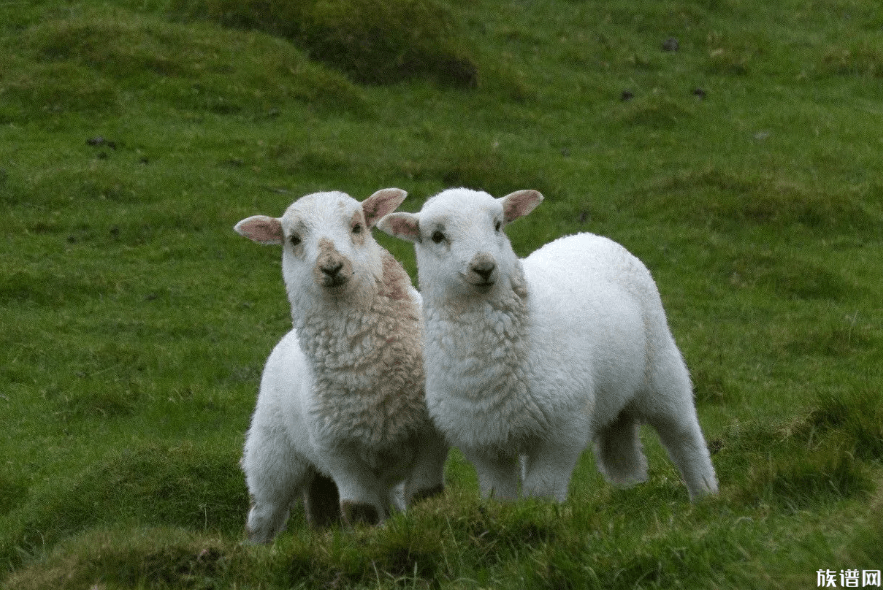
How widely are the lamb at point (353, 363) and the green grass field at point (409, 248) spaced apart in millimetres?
837

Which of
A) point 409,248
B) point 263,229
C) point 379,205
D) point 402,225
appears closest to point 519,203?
point 402,225

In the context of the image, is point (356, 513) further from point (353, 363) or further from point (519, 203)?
point (519, 203)

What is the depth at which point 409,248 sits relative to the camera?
607 inches

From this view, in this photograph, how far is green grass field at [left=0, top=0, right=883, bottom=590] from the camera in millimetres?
5738

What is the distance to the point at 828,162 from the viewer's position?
18.3 meters

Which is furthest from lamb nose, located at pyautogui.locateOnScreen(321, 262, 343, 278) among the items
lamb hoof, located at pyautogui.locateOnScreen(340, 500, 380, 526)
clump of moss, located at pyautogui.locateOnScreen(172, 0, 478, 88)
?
clump of moss, located at pyautogui.locateOnScreen(172, 0, 478, 88)

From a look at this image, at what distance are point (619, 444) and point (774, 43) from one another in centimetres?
1628

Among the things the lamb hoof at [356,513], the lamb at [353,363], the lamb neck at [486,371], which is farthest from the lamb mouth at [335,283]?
the lamb hoof at [356,513]

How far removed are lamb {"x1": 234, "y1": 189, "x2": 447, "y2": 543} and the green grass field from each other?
84cm

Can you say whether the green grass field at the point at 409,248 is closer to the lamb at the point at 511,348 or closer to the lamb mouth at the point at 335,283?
the lamb at the point at 511,348

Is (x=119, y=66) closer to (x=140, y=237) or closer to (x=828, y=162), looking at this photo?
(x=140, y=237)

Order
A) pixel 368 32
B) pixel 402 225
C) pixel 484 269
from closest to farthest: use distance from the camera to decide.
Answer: pixel 484 269 → pixel 402 225 → pixel 368 32

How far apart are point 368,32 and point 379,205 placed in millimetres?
12983

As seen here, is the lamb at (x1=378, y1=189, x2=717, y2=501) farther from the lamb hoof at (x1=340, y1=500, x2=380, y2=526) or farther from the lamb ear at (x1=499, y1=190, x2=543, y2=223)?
the lamb hoof at (x1=340, y1=500, x2=380, y2=526)
